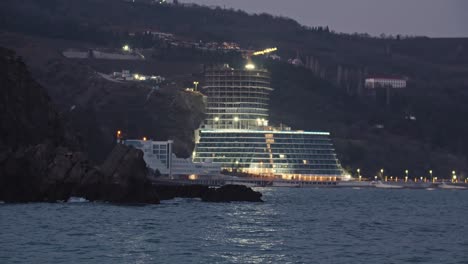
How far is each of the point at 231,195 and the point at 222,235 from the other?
61692 millimetres

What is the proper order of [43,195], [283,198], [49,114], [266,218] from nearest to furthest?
[266,218] < [43,195] < [49,114] < [283,198]

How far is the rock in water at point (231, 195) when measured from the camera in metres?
174

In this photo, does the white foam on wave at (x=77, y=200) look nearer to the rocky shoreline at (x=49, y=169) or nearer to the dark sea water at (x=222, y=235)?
the rocky shoreline at (x=49, y=169)

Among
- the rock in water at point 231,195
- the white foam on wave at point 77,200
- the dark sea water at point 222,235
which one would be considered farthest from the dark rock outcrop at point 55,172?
the rock in water at point 231,195

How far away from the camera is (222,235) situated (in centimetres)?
11444

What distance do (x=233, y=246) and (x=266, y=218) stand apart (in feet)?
109

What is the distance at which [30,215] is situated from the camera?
126 meters

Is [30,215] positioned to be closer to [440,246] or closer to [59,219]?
[59,219]

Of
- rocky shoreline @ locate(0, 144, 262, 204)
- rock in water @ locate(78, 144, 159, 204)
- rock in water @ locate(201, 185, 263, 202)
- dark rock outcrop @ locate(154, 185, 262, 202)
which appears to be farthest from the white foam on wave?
rock in water @ locate(201, 185, 263, 202)

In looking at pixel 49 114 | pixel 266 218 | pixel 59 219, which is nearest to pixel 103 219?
pixel 59 219

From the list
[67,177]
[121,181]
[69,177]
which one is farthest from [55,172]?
[121,181]

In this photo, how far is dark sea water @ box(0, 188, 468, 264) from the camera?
9831 cm

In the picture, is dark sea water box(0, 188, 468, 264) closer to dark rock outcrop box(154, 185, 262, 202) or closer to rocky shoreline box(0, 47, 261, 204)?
rocky shoreline box(0, 47, 261, 204)

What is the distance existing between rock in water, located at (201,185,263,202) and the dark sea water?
52.8 feet
